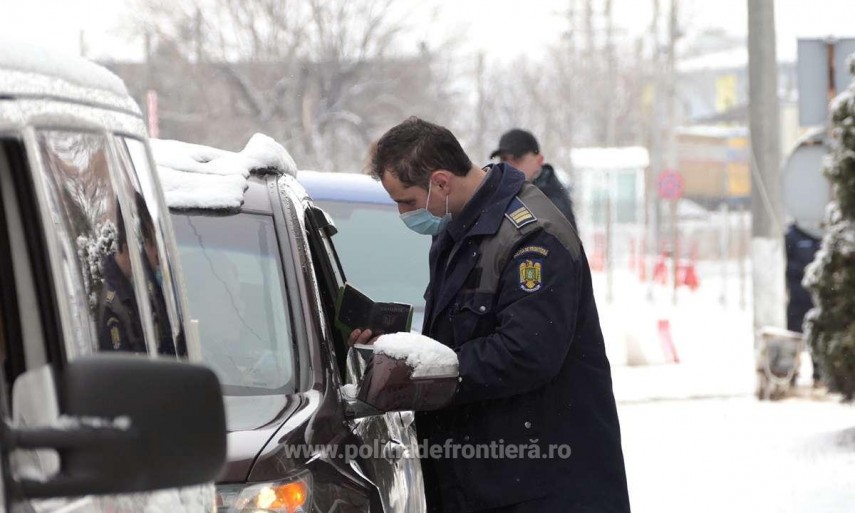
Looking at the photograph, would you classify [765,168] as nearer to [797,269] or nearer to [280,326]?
[797,269]

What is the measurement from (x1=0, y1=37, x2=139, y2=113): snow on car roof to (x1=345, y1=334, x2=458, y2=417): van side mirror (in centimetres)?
126

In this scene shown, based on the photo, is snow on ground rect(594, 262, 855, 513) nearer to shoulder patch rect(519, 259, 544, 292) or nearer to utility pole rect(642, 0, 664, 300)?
shoulder patch rect(519, 259, 544, 292)

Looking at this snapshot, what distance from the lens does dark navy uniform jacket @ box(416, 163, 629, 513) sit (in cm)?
394

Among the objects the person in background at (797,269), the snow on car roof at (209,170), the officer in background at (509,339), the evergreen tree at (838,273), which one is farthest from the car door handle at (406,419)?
the person in background at (797,269)

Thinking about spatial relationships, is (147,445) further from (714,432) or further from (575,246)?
(714,432)

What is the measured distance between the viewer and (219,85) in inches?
1409

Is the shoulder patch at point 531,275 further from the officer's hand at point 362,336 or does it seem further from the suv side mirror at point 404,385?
the officer's hand at point 362,336

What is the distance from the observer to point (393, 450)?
14.5 ft

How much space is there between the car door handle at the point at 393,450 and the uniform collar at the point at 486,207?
65cm

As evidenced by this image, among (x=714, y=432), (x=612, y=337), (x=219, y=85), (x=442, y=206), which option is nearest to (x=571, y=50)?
(x=219, y=85)

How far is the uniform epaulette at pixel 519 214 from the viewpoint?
4027 mm

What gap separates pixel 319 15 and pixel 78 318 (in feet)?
106

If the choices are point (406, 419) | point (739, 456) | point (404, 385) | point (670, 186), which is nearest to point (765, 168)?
point (739, 456)

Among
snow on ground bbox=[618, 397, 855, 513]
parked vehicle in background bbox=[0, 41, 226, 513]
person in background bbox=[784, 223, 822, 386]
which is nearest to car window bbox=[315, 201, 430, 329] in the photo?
snow on ground bbox=[618, 397, 855, 513]
